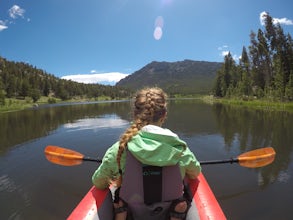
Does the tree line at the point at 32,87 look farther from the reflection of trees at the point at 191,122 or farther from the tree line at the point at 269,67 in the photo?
the tree line at the point at 269,67

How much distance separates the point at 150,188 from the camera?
245cm

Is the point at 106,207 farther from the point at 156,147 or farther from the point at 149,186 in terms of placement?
the point at 156,147

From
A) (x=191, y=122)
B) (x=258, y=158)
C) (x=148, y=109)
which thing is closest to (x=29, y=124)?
(x=191, y=122)

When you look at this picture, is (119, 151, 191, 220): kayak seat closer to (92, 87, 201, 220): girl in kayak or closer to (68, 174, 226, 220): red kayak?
(92, 87, 201, 220): girl in kayak

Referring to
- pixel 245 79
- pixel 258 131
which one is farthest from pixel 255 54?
pixel 258 131

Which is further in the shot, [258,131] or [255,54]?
[255,54]

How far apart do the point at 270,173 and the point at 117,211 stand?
6.28 meters

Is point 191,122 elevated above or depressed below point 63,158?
below

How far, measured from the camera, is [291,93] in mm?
30734

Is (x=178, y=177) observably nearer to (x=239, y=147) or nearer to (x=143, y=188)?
(x=143, y=188)

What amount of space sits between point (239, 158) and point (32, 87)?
112480mm

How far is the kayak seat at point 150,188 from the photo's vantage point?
7.91 ft

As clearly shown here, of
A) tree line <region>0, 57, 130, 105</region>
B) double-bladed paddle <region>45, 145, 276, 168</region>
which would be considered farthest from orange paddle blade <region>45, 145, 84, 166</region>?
tree line <region>0, 57, 130, 105</region>

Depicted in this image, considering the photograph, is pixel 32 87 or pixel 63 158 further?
pixel 32 87
